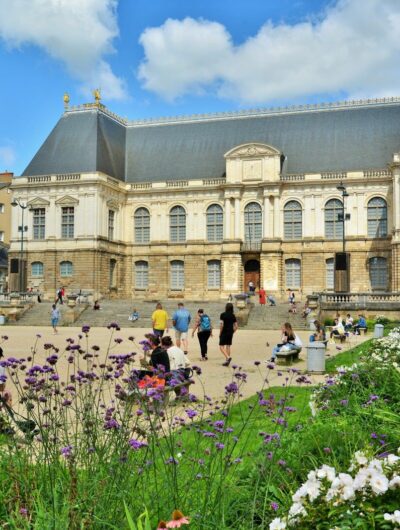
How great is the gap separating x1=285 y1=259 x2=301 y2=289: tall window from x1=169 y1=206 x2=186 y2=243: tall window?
8.37 meters

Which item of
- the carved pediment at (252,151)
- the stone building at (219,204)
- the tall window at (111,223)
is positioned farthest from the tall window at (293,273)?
the tall window at (111,223)

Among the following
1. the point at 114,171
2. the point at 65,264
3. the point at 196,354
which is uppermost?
the point at 114,171

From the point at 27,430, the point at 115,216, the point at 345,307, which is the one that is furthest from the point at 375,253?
the point at 27,430

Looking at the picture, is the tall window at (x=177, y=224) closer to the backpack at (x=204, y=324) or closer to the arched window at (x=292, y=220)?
the arched window at (x=292, y=220)

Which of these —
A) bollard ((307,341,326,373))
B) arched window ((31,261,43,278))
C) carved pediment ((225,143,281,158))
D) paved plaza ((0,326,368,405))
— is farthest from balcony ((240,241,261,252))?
bollard ((307,341,326,373))

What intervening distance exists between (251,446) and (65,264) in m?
41.0

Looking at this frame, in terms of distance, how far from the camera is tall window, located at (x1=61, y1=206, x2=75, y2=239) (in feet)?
153

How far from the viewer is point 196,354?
18156 mm

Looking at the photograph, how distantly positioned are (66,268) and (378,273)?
881 inches

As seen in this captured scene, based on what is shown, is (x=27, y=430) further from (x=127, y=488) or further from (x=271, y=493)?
(x=271, y=493)

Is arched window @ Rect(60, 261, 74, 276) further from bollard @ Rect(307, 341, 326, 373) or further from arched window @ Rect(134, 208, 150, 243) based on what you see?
bollard @ Rect(307, 341, 326, 373)

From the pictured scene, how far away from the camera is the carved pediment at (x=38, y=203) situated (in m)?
47.4

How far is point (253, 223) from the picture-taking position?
4625 centimetres

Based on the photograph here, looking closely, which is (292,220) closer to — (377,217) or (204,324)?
(377,217)
